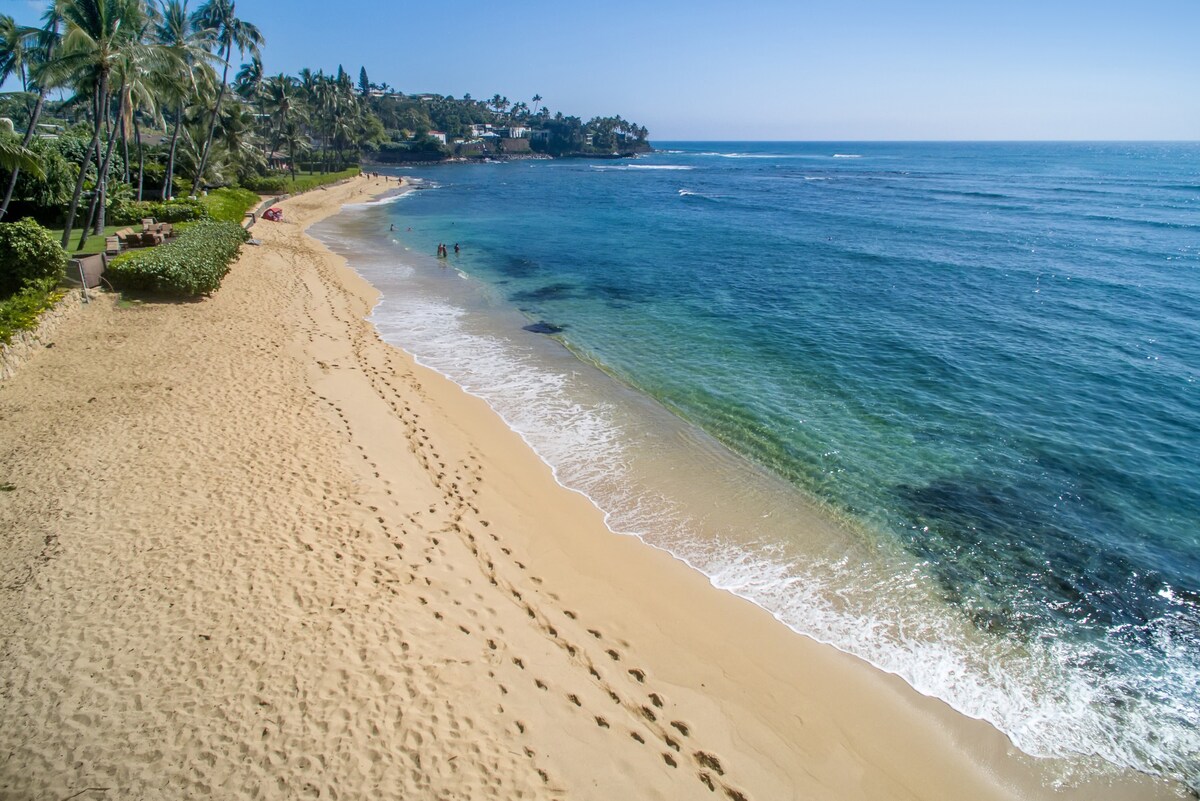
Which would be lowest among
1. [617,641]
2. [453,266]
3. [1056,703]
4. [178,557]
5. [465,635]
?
[1056,703]

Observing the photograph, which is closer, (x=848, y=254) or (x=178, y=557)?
(x=178, y=557)

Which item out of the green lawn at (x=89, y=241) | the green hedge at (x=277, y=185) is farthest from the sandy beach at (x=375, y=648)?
the green hedge at (x=277, y=185)

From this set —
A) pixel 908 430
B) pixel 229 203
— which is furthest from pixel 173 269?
pixel 908 430

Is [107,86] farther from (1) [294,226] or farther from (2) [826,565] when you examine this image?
(2) [826,565]

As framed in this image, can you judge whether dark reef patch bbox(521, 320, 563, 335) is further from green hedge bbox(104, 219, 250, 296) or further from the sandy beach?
green hedge bbox(104, 219, 250, 296)

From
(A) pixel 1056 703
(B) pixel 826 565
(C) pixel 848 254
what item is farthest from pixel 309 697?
(C) pixel 848 254

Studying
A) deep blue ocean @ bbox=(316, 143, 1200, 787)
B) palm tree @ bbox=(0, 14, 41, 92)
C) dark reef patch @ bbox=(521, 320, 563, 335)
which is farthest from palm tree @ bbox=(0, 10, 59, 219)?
dark reef patch @ bbox=(521, 320, 563, 335)

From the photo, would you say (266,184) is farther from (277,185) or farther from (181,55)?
(181,55)
